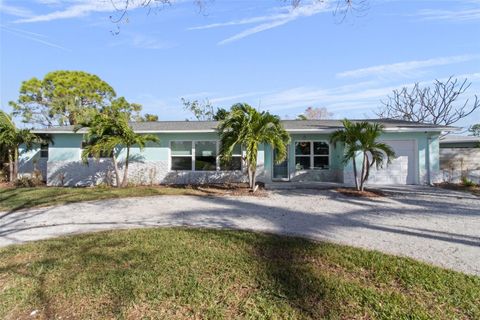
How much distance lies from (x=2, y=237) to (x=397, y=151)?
1426cm

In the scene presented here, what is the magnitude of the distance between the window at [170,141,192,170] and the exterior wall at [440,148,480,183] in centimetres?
1142

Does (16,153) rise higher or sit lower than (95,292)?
higher

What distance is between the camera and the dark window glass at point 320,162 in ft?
52.5

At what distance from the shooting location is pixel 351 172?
14539 mm

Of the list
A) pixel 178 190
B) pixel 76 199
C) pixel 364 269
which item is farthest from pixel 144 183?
pixel 364 269

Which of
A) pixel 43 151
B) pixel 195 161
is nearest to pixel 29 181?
pixel 43 151

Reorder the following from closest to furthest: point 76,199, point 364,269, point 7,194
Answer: point 364,269
point 76,199
point 7,194

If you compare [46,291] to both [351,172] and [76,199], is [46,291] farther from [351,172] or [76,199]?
[351,172]

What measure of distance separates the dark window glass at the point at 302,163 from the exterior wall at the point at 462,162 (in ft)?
19.4

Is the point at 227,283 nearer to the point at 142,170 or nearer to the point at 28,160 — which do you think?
the point at 142,170

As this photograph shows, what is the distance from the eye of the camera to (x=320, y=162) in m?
16.0

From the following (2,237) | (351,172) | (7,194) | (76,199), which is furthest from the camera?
(351,172)

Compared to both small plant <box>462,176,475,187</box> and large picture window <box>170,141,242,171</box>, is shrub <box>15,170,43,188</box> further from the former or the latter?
small plant <box>462,176,475,187</box>

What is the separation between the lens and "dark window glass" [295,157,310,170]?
53.0 ft
